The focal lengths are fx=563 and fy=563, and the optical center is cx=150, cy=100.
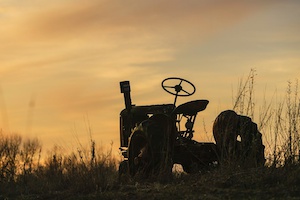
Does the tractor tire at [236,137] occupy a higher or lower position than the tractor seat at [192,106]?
lower

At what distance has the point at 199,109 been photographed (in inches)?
382

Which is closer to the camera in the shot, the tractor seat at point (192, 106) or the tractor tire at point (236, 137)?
the tractor tire at point (236, 137)

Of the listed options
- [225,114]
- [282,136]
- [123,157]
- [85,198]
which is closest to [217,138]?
[225,114]

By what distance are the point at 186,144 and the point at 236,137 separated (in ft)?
2.90

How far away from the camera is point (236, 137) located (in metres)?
9.77

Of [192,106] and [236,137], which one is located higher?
[192,106]

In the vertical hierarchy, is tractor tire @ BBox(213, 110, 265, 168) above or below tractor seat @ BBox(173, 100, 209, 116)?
below

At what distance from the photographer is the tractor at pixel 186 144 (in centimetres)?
906

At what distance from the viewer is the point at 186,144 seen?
995cm

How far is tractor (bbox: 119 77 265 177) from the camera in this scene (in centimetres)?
906

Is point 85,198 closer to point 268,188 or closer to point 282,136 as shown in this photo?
point 268,188

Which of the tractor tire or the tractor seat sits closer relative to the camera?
the tractor tire

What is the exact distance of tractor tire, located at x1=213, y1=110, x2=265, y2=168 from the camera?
30.3 feet

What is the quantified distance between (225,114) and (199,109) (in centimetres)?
55
